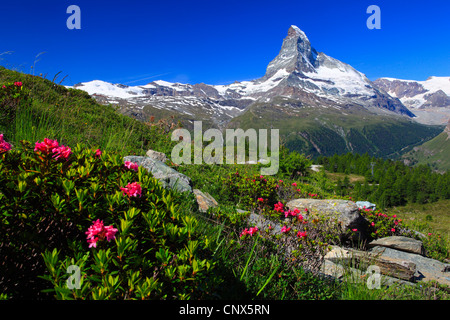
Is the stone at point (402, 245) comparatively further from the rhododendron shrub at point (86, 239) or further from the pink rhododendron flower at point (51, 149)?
the pink rhododendron flower at point (51, 149)

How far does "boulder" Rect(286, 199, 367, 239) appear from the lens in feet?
26.9

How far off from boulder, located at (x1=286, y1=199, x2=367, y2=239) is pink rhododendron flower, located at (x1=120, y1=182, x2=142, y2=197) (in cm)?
670

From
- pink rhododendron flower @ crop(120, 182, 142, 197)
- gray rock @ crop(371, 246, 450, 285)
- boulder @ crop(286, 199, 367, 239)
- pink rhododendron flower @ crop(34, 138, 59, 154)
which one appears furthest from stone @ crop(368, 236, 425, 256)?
pink rhododendron flower @ crop(34, 138, 59, 154)

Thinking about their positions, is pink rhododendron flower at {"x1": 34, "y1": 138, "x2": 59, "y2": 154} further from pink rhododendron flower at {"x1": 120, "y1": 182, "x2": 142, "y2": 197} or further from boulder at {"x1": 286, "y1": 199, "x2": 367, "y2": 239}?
boulder at {"x1": 286, "y1": 199, "x2": 367, "y2": 239}

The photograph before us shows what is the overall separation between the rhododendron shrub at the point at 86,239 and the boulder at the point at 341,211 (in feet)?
21.9

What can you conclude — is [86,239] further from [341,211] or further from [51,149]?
[341,211]

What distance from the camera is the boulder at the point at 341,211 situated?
26.9 feet

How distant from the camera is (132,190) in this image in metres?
2.20

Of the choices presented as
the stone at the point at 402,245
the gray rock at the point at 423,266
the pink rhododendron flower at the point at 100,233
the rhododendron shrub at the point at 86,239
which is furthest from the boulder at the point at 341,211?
the pink rhododendron flower at the point at 100,233

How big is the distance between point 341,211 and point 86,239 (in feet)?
26.9

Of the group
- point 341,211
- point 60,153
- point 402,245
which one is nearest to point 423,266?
point 402,245
